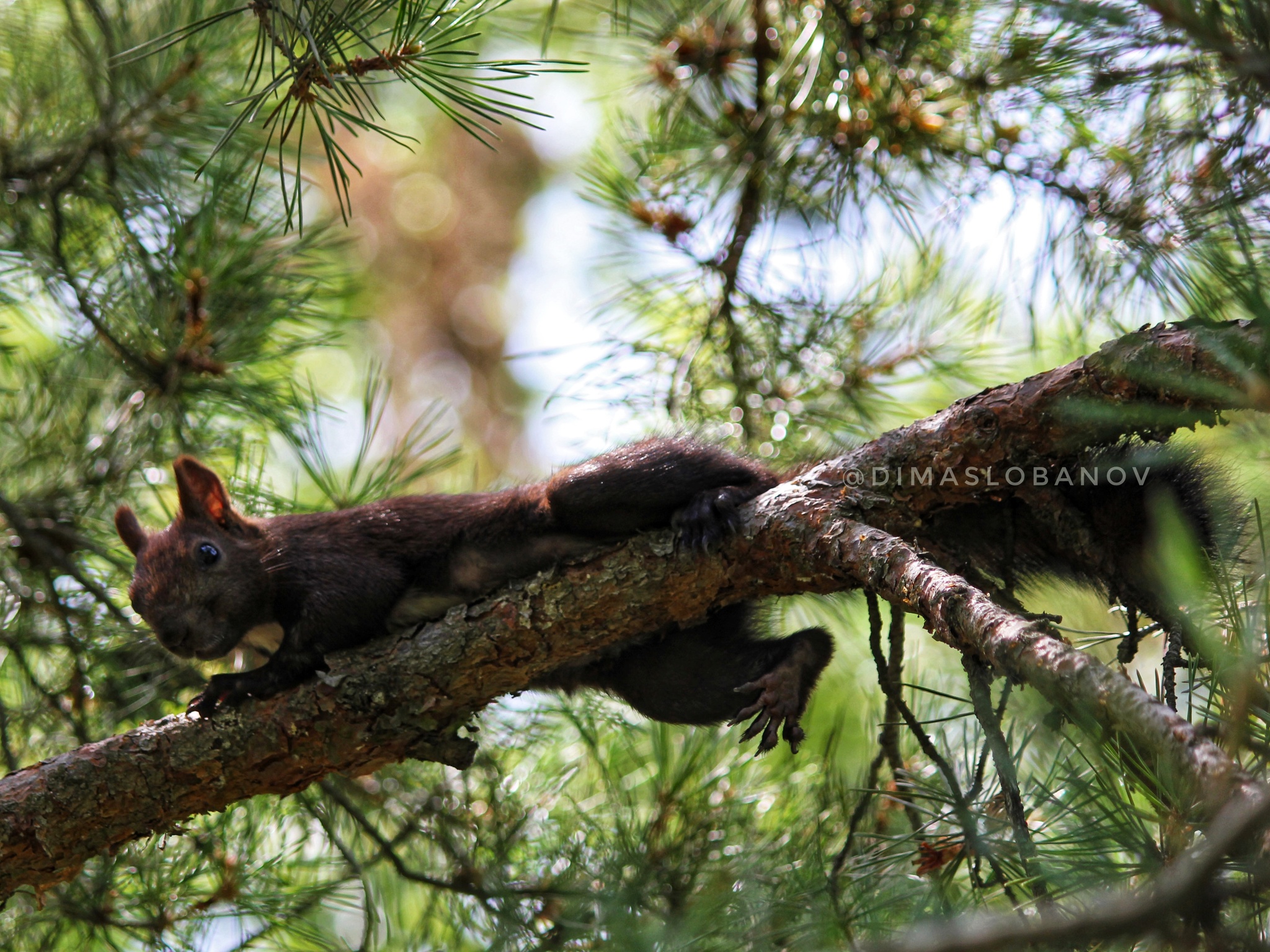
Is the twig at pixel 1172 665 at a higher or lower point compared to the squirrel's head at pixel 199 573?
lower

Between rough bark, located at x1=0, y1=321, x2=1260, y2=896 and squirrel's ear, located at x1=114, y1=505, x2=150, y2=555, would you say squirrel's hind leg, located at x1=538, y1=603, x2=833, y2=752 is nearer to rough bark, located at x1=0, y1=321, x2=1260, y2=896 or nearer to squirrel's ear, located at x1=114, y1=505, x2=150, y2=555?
rough bark, located at x1=0, y1=321, x2=1260, y2=896

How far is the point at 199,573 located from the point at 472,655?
954 millimetres

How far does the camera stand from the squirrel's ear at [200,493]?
2.81 metres

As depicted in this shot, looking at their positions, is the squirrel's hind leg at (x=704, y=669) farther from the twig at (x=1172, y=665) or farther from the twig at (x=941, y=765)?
the twig at (x=1172, y=665)

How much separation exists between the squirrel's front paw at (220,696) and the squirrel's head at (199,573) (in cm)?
26

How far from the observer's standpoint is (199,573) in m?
2.81

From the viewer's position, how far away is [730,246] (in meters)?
3.14

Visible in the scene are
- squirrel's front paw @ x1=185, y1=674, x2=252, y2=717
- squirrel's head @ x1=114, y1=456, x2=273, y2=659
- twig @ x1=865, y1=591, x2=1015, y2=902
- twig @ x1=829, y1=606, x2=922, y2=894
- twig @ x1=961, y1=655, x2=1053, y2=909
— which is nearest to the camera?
twig @ x1=961, y1=655, x2=1053, y2=909

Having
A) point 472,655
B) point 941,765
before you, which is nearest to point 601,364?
point 472,655

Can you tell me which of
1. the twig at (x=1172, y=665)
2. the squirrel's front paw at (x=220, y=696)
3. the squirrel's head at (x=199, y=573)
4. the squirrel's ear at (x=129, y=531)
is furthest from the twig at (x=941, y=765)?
the squirrel's ear at (x=129, y=531)

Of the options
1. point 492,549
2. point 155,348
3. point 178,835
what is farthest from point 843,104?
point 178,835

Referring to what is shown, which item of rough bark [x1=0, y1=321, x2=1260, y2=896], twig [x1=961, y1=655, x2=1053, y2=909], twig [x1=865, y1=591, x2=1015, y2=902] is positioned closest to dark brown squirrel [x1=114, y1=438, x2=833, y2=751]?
rough bark [x1=0, y1=321, x2=1260, y2=896]

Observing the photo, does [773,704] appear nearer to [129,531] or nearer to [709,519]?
[709,519]

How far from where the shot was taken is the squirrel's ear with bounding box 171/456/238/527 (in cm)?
281
